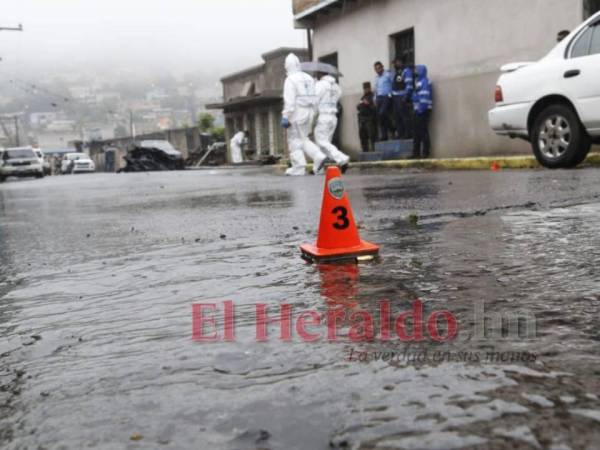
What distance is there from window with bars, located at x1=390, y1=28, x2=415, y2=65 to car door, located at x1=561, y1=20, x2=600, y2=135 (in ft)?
24.4

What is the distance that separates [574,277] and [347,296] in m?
0.78

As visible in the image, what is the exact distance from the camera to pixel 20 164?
2880 centimetres

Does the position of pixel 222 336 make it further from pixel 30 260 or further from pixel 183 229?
pixel 183 229

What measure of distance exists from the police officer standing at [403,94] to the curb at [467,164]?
130cm

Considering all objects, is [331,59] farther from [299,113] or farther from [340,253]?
[340,253]

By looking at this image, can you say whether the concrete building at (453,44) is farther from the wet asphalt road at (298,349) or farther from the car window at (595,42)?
the wet asphalt road at (298,349)

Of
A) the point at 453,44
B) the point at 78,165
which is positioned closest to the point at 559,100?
the point at 453,44

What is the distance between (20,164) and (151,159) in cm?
536

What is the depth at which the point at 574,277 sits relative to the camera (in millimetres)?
2354

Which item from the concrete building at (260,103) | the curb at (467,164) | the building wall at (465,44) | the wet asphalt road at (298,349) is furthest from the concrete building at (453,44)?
the concrete building at (260,103)

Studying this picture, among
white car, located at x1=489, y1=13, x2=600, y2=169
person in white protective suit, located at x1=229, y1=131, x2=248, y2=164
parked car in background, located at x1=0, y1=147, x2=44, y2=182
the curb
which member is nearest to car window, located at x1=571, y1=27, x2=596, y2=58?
white car, located at x1=489, y1=13, x2=600, y2=169

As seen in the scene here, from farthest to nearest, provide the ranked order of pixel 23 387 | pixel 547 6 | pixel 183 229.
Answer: pixel 547 6
pixel 183 229
pixel 23 387

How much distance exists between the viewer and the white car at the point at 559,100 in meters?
7.41

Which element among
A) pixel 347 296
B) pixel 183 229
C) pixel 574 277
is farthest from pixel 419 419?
pixel 183 229
